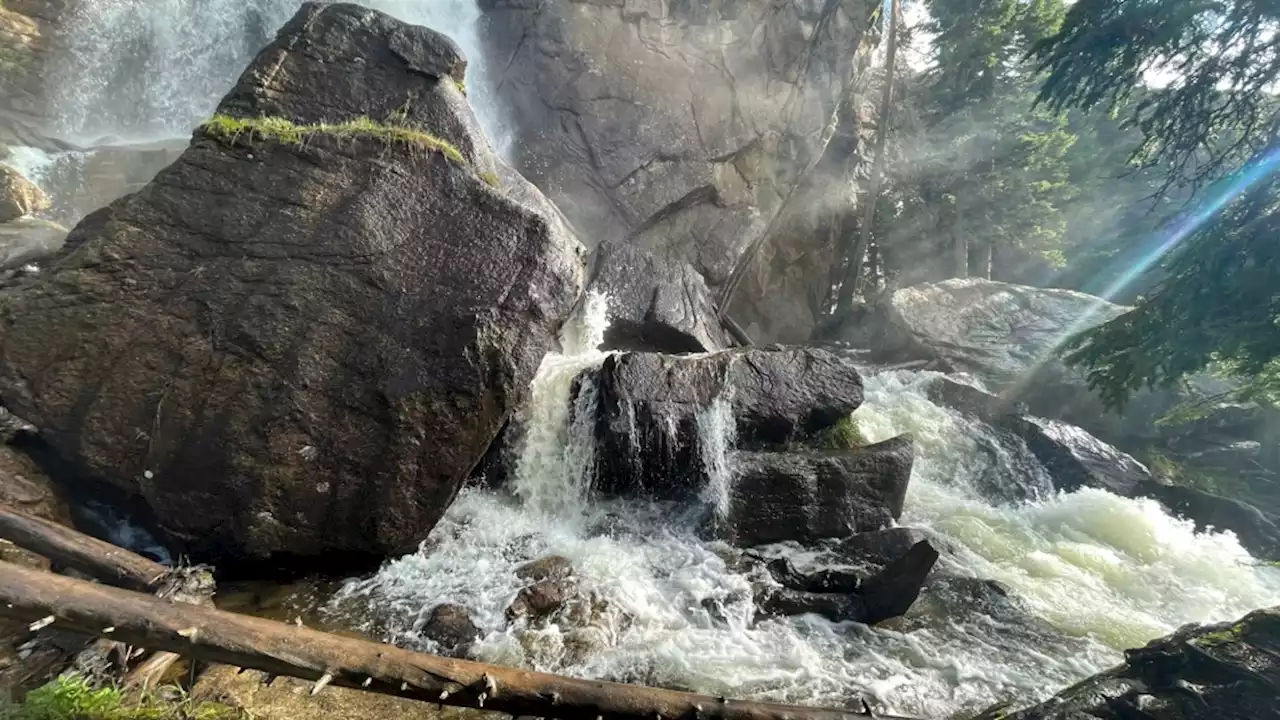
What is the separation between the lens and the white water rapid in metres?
5.48

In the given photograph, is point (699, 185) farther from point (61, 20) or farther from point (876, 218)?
point (61, 20)

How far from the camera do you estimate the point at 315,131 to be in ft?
24.6

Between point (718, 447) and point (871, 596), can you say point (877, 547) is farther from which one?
point (718, 447)

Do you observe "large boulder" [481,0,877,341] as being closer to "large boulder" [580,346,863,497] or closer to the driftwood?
"large boulder" [580,346,863,497]

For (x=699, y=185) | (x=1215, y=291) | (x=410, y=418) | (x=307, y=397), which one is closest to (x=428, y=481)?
(x=410, y=418)

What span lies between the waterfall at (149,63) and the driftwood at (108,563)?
55.1ft

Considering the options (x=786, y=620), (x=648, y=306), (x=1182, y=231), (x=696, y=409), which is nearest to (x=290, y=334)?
(x=696, y=409)

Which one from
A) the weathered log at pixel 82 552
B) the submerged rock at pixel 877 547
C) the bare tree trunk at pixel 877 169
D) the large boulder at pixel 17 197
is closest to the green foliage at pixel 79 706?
the weathered log at pixel 82 552

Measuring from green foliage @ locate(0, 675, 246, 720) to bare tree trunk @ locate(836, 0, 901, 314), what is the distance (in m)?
20.8

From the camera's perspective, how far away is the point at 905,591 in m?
6.56

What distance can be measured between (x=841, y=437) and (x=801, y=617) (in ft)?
12.3

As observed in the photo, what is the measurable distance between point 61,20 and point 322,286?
17598 millimetres

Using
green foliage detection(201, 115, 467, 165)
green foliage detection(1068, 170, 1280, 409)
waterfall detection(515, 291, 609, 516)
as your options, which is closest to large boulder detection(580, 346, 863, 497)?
waterfall detection(515, 291, 609, 516)

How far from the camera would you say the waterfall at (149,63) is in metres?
16.8
